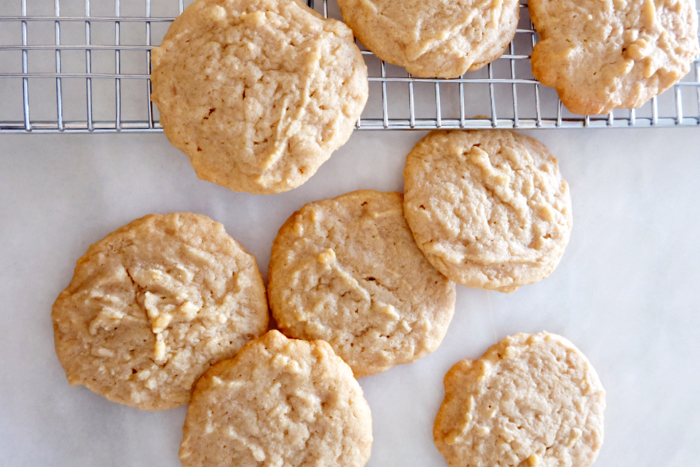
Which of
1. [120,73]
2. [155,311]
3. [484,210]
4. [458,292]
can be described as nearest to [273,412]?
[155,311]

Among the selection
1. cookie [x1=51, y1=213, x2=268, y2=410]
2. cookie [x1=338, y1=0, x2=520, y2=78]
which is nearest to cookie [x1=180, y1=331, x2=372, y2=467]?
cookie [x1=51, y1=213, x2=268, y2=410]

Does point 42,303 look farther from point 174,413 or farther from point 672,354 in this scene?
point 672,354

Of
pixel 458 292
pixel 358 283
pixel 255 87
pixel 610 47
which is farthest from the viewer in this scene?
pixel 458 292

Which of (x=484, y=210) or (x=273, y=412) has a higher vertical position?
(x=484, y=210)

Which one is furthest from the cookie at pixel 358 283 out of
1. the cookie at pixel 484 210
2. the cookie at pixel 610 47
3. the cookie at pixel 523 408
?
the cookie at pixel 610 47

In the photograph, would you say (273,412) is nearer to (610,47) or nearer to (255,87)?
(255,87)

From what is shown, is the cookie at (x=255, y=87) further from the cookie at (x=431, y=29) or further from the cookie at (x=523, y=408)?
the cookie at (x=523, y=408)

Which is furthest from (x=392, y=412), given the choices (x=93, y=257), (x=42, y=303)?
(x=42, y=303)
